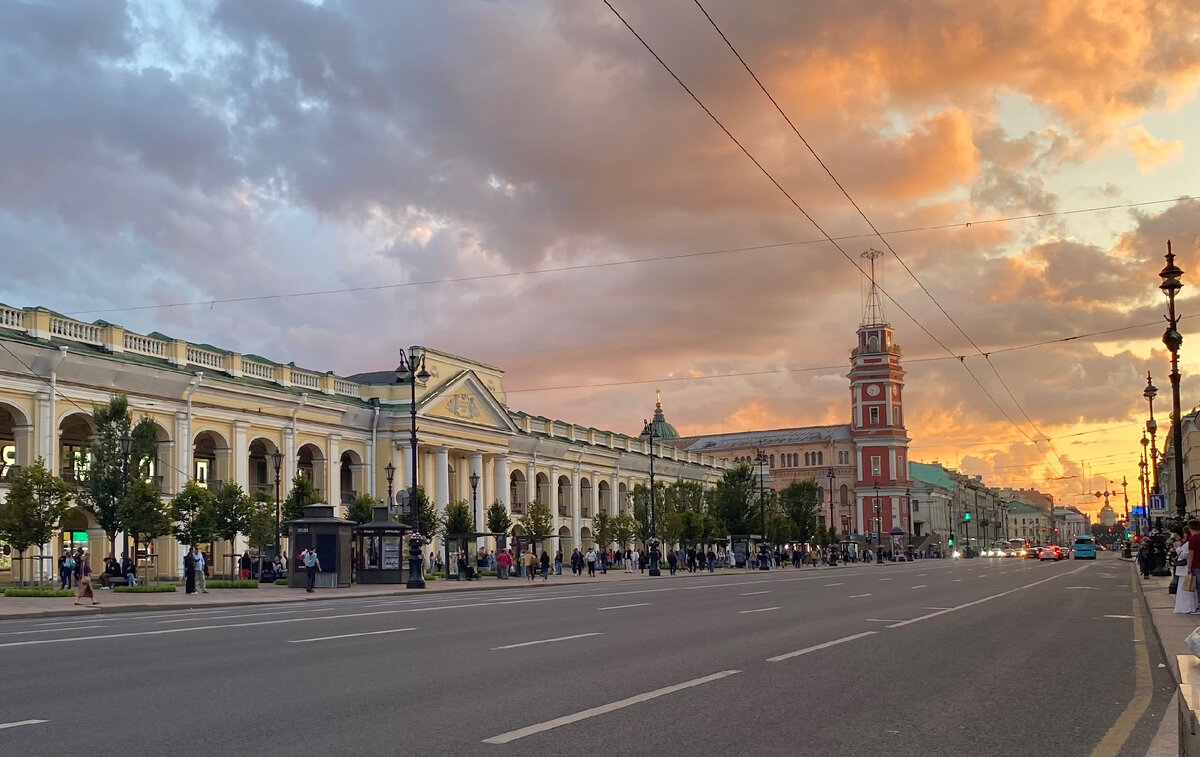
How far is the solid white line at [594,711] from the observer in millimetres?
8734

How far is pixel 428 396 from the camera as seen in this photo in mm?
73375

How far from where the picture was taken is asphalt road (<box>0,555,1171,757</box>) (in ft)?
28.6

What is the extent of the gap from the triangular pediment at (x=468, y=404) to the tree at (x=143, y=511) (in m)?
29.4

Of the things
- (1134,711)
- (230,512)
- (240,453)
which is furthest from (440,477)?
(1134,711)

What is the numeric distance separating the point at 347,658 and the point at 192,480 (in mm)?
39938

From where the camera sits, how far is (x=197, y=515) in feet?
162

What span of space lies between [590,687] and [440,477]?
6548 cm

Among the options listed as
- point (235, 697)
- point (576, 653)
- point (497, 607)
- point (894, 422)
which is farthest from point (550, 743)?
point (894, 422)

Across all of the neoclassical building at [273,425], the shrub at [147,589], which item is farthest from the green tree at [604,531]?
the shrub at [147,589]

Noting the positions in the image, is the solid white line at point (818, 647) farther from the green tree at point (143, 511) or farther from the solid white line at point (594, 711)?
the green tree at point (143, 511)

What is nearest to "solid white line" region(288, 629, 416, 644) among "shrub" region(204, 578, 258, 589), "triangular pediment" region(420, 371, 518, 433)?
"shrub" region(204, 578, 258, 589)

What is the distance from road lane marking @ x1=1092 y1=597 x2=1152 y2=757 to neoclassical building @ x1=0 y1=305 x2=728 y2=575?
41072 mm

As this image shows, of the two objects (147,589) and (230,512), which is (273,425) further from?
(147,589)

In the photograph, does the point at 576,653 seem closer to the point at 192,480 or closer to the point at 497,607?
the point at 497,607
